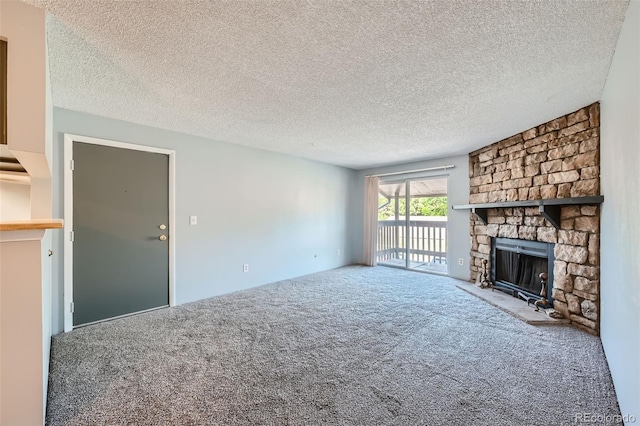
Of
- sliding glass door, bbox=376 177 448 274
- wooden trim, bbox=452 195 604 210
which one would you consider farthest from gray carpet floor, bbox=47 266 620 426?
sliding glass door, bbox=376 177 448 274

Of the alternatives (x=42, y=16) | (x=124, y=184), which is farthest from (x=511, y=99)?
(x=124, y=184)

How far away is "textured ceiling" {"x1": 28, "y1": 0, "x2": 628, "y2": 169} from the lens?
1.42m

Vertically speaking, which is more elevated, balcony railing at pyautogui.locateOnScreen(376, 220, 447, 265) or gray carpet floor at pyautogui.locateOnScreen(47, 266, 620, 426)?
balcony railing at pyautogui.locateOnScreen(376, 220, 447, 265)

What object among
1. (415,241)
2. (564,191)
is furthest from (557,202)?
(415,241)

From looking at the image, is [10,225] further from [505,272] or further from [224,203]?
[505,272]

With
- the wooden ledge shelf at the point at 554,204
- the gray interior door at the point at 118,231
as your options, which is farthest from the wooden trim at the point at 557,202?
the gray interior door at the point at 118,231

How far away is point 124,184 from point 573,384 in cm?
443

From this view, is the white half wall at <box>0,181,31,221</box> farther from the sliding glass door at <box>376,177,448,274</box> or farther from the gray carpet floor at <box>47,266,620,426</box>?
the sliding glass door at <box>376,177,448,274</box>

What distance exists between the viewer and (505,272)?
3.95 meters

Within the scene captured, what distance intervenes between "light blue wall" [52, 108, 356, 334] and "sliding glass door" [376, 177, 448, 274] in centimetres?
136

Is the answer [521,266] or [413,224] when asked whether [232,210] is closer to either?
[413,224]

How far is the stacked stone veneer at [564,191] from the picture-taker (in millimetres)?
2604

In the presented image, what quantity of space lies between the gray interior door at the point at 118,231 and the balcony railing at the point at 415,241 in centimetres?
436

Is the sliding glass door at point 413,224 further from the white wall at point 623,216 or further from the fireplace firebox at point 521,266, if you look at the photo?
Answer: the white wall at point 623,216
